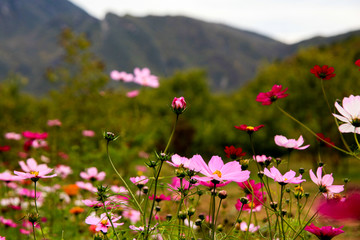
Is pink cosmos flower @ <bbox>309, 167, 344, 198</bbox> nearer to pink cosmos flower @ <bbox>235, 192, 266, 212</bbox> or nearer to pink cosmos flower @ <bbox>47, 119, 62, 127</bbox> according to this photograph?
pink cosmos flower @ <bbox>235, 192, 266, 212</bbox>

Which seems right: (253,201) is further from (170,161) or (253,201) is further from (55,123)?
(55,123)

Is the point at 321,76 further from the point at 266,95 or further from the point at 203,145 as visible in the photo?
the point at 203,145

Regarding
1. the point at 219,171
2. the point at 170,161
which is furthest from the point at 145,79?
the point at 219,171

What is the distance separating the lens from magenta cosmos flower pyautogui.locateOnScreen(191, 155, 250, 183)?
0.80 m

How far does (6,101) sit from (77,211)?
8.10 meters

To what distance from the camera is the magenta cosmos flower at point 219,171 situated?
802 millimetres

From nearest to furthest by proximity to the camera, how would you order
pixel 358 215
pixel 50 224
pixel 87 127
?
pixel 358 215, pixel 50 224, pixel 87 127

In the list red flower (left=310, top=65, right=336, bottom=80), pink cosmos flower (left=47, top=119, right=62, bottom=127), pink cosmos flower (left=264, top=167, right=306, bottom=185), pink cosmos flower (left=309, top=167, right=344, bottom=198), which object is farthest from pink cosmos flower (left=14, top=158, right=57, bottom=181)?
pink cosmos flower (left=47, top=119, right=62, bottom=127)

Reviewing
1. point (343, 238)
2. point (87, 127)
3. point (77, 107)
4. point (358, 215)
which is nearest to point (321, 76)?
point (358, 215)

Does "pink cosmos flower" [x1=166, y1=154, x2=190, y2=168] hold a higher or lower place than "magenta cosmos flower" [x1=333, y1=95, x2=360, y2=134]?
lower

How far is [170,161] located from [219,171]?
1393 millimetres

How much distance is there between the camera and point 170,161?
2.26 metres

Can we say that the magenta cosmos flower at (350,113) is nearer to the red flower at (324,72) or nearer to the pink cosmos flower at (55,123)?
the red flower at (324,72)

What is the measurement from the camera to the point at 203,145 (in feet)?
69.3
